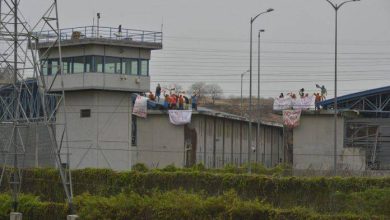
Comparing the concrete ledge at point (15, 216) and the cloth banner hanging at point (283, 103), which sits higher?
the cloth banner hanging at point (283, 103)

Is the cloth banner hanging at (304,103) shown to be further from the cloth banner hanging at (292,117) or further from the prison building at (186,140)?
the prison building at (186,140)

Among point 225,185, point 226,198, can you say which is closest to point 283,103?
point 225,185

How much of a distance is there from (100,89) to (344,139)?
20.8m

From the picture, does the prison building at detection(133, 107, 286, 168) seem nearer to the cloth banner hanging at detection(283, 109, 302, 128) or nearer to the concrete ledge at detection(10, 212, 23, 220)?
the cloth banner hanging at detection(283, 109, 302, 128)

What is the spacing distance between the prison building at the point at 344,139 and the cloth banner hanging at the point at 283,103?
5.45 feet

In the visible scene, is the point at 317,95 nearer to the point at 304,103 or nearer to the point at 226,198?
the point at 304,103

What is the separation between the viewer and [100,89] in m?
65.1

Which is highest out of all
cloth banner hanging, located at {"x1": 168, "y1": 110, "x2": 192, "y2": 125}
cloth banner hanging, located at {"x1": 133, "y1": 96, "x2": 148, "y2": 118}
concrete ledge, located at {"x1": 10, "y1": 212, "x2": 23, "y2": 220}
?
cloth banner hanging, located at {"x1": 133, "y1": 96, "x2": 148, "y2": 118}

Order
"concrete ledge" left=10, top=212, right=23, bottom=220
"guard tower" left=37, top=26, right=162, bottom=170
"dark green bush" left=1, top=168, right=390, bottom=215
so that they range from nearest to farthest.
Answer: "dark green bush" left=1, top=168, right=390, bottom=215 → "concrete ledge" left=10, top=212, right=23, bottom=220 → "guard tower" left=37, top=26, right=162, bottom=170

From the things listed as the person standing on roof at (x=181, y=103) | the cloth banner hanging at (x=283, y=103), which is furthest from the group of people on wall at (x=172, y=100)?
the cloth banner hanging at (x=283, y=103)

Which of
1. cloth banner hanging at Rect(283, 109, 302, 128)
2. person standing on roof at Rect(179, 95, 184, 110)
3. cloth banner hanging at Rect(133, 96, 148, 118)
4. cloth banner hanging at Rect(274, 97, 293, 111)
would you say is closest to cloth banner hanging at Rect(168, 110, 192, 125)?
person standing on roof at Rect(179, 95, 184, 110)

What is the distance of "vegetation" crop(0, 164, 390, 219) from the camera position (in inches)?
1419

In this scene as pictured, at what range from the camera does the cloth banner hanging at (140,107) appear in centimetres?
7081

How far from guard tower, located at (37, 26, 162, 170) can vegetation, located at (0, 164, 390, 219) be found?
16.6 m
